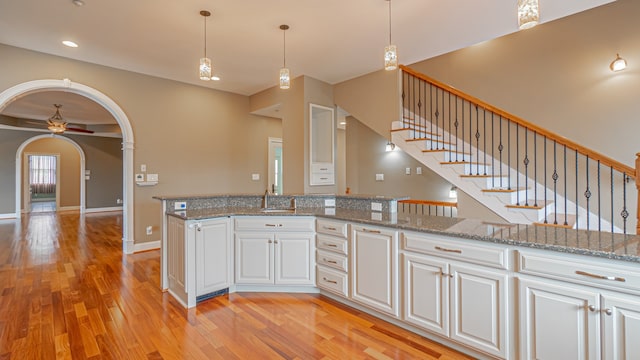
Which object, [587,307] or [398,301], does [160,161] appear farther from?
[587,307]

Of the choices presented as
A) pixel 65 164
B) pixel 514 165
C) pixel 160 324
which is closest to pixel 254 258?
pixel 160 324

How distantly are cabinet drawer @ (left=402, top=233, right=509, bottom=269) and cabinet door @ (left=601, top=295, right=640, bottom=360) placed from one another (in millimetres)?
476

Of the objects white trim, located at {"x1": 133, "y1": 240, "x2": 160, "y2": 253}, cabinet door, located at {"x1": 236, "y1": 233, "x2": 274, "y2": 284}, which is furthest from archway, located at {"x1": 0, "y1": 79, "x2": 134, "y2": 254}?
cabinet door, located at {"x1": 236, "y1": 233, "x2": 274, "y2": 284}

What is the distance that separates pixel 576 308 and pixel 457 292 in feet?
2.07

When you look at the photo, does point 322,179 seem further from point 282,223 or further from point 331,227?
point 331,227

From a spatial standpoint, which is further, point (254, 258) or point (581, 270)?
point (254, 258)

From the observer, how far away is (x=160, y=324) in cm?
252

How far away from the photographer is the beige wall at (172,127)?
4.20 m

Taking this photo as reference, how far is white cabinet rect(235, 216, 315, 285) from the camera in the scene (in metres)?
3.08

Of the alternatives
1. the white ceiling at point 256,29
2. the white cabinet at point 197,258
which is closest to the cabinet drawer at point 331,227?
the white cabinet at point 197,258

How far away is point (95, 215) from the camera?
9.12 m

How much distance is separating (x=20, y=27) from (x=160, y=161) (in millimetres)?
2335

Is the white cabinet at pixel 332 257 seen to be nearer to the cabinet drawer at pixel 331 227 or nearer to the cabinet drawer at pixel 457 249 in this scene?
the cabinet drawer at pixel 331 227

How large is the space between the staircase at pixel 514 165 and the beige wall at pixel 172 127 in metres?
3.30
